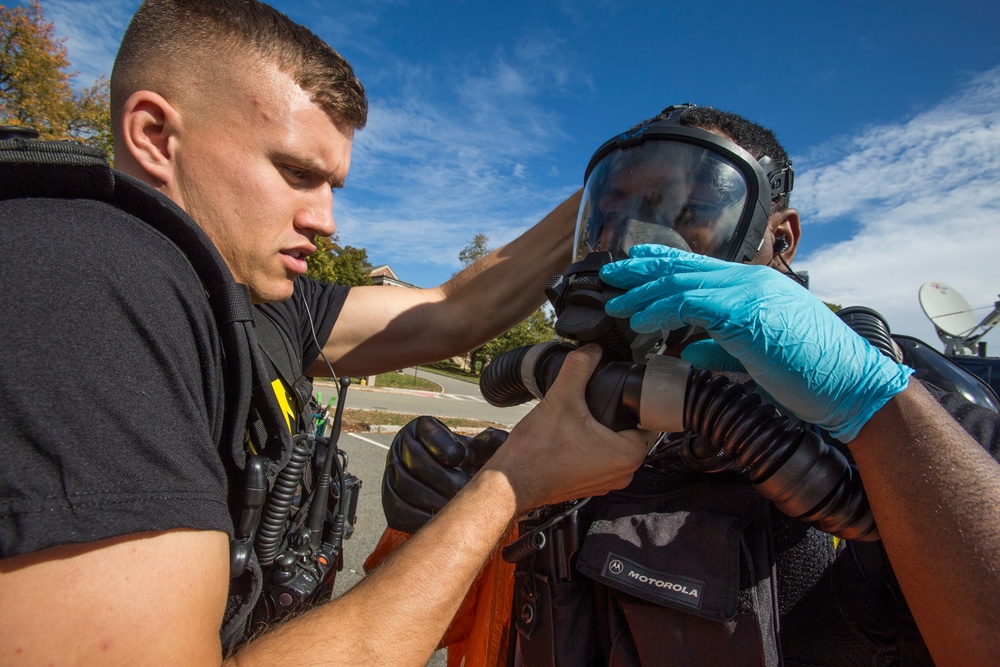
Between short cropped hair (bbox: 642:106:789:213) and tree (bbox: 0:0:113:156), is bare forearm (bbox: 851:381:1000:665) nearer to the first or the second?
short cropped hair (bbox: 642:106:789:213)

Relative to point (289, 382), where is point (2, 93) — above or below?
above

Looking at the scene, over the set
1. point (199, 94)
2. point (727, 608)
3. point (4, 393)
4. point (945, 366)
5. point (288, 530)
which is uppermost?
point (199, 94)

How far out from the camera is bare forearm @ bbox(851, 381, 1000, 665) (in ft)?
3.09

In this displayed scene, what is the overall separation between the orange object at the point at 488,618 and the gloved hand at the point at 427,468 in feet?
0.38

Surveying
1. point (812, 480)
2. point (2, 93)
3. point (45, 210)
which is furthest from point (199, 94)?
point (2, 93)

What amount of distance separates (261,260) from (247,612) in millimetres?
1080

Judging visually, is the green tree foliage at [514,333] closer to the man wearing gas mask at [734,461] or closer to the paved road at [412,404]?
the paved road at [412,404]

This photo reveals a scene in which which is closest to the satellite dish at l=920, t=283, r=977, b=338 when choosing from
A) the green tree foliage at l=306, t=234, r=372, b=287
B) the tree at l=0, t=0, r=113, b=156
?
the green tree foliage at l=306, t=234, r=372, b=287

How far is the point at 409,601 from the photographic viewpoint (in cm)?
119

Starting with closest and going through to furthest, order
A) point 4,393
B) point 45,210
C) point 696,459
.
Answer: point 4,393 → point 45,210 → point 696,459

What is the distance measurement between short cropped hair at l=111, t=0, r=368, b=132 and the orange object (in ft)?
5.21

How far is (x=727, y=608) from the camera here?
4.04ft

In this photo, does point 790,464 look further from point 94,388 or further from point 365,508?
point 365,508

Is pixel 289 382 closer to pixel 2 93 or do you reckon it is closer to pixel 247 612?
pixel 247 612
